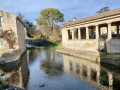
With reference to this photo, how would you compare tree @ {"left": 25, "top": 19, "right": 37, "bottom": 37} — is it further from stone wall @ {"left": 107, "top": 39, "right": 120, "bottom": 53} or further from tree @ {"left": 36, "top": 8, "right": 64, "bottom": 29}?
stone wall @ {"left": 107, "top": 39, "right": 120, "bottom": 53}

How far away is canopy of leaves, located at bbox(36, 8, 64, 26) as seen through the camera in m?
42.3

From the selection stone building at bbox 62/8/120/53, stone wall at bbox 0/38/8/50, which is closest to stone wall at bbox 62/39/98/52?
stone building at bbox 62/8/120/53

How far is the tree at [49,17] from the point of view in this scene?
42.3 metres

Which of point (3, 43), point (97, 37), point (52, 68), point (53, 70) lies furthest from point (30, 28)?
point (53, 70)

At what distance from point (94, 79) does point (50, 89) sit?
358cm

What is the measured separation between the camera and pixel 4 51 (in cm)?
1305

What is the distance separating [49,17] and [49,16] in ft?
1.34

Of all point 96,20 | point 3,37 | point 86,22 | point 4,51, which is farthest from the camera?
point 86,22

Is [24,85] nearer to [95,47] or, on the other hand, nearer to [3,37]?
[3,37]

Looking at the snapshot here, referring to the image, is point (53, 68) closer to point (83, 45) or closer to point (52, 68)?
point (52, 68)

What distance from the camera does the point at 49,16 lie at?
42.8m

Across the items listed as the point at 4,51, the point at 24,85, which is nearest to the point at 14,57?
the point at 4,51

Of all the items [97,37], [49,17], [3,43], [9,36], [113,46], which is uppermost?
[49,17]

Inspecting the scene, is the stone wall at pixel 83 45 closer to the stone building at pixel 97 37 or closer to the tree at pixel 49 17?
the stone building at pixel 97 37
